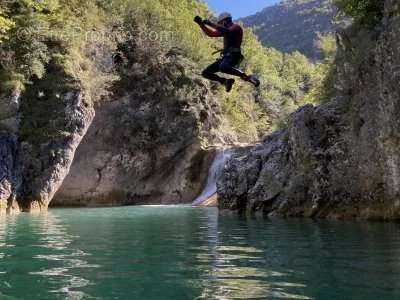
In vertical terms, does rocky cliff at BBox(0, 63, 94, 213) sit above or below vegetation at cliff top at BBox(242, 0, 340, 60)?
below

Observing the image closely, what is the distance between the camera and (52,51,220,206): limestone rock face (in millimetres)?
34312

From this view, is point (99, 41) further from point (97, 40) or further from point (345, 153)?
point (345, 153)

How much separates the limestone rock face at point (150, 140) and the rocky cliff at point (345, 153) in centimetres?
1134

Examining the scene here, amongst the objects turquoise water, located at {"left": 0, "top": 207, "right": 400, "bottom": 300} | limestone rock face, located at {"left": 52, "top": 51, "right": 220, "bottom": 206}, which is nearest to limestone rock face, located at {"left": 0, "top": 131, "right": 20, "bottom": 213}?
limestone rock face, located at {"left": 52, "top": 51, "right": 220, "bottom": 206}

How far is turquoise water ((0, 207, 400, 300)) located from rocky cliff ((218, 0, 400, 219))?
17.6ft

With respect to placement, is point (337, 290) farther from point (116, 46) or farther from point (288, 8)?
point (288, 8)

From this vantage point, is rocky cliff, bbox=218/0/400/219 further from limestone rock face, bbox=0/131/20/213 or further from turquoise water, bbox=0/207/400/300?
limestone rock face, bbox=0/131/20/213

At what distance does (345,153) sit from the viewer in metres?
19.8

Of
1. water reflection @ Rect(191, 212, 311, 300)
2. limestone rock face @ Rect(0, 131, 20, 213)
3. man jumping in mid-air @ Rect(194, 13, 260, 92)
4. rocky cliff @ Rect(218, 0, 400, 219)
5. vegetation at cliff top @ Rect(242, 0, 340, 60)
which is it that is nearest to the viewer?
water reflection @ Rect(191, 212, 311, 300)

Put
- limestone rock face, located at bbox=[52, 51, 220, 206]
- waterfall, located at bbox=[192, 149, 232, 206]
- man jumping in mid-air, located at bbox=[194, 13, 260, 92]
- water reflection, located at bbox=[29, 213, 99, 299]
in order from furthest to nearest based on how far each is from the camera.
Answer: limestone rock face, located at bbox=[52, 51, 220, 206] → waterfall, located at bbox=[192, 149, 232, 206] → man jumping in mid-air, located at bbox=[194, 13, 260, 92] → water reflection, located at bbox=[29, 213, 99, 299]

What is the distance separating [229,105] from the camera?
46406 millimetres

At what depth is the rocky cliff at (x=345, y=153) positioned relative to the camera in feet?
56.2

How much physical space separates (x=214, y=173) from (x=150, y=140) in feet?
16.4

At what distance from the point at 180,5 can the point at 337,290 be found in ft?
142
